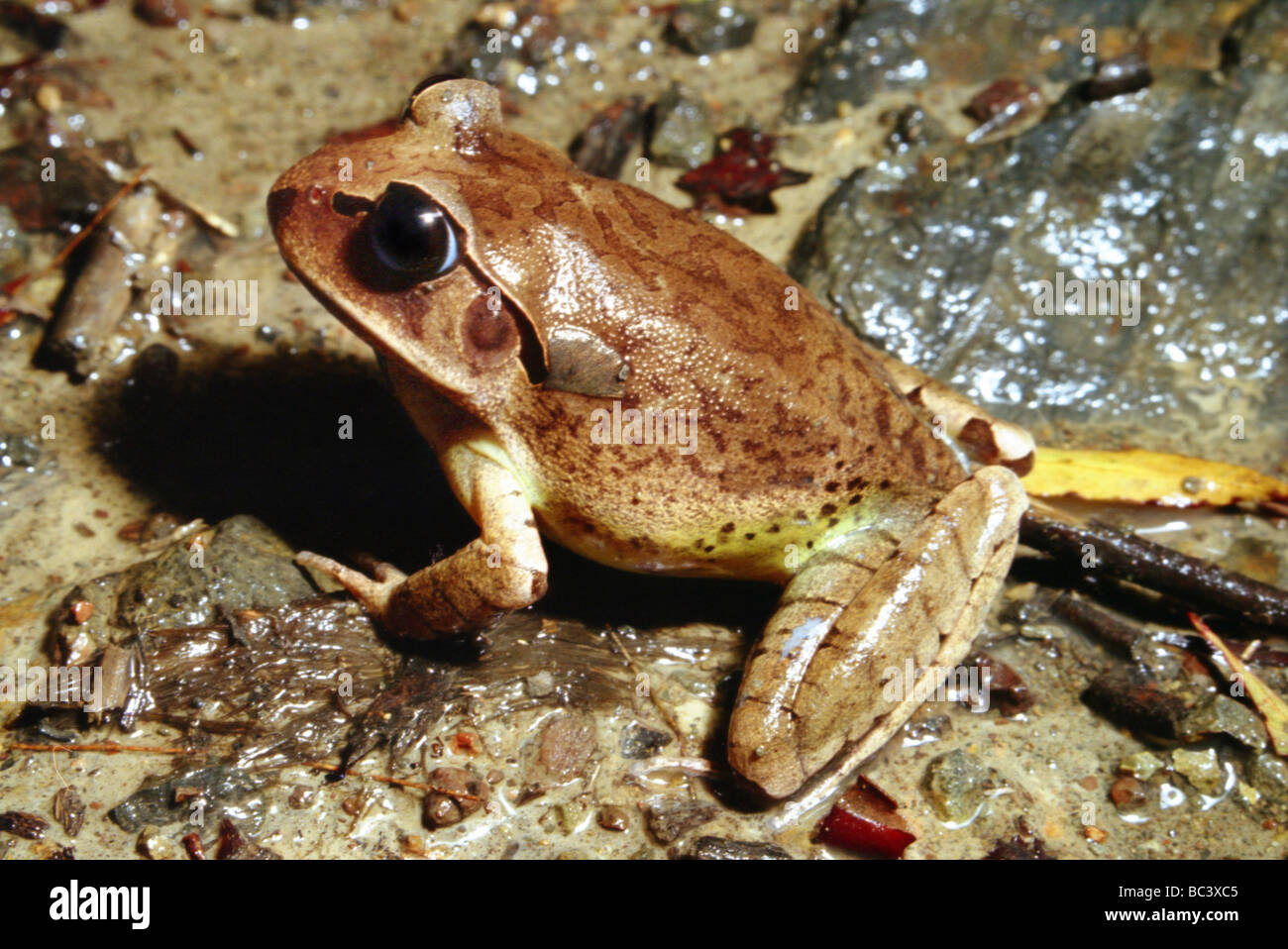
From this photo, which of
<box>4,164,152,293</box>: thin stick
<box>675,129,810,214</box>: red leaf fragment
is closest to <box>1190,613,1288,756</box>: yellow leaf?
<box>675,129,810,214</box>: red leaf fragment

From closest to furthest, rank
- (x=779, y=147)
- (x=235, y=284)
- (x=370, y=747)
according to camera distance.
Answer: (x=370, y=747) < (x=235, y=284) < (x=779, y=147)


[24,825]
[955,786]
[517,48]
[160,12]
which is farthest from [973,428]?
[160,12]

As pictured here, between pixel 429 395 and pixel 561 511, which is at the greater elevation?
pixel 429 395

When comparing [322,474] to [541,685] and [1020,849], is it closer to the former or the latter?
[541,685]

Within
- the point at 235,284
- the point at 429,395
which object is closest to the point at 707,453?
the point at 429,395
